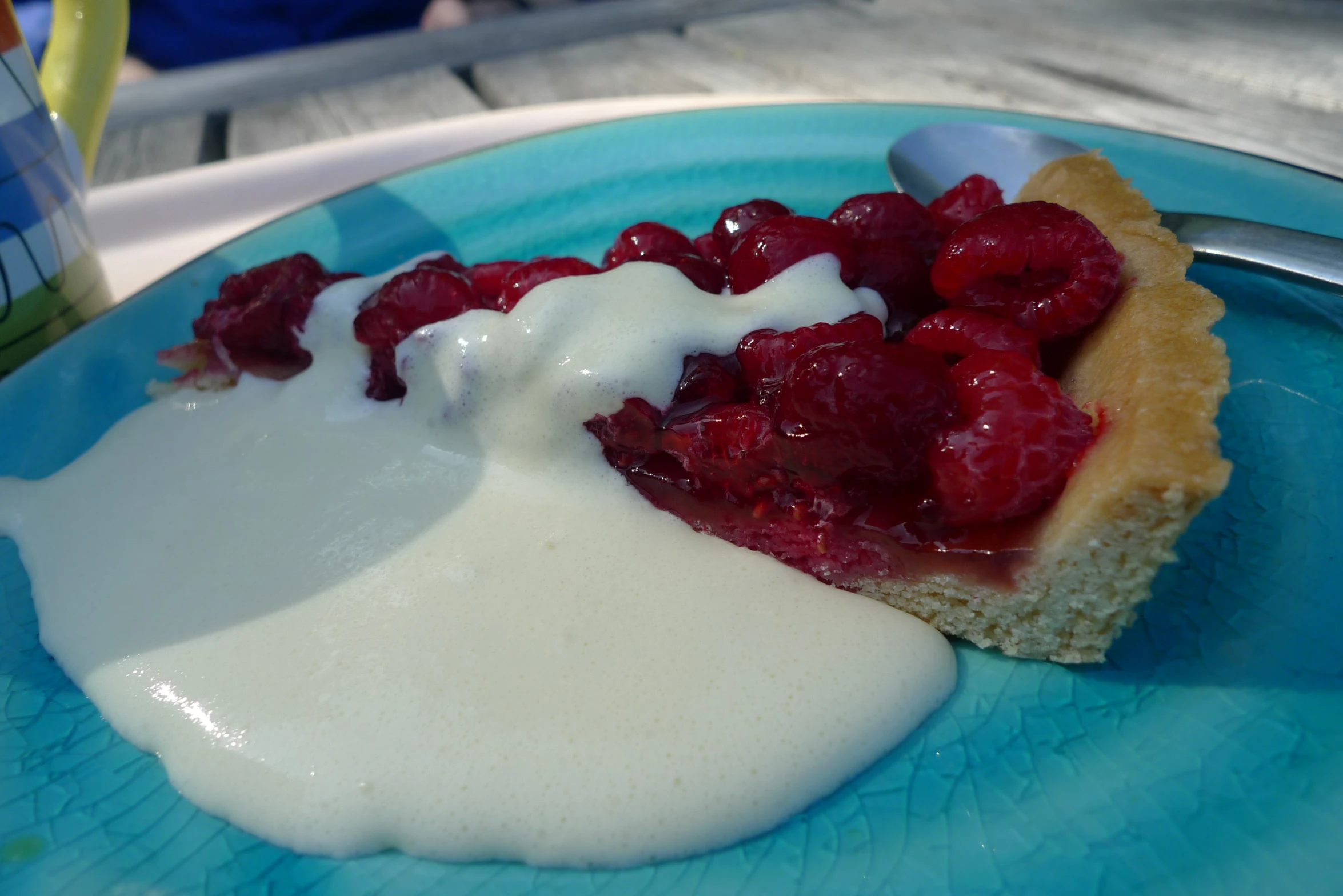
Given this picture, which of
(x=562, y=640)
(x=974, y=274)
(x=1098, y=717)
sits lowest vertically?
(x=562, y=640)

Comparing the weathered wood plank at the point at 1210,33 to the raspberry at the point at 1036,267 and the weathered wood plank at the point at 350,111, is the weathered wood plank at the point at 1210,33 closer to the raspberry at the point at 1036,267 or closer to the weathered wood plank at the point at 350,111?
the raspberry at the point at 1036,267

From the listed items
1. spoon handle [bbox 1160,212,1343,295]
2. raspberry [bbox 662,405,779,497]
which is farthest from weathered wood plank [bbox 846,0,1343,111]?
raspberry [bbox 662,405,779,497]

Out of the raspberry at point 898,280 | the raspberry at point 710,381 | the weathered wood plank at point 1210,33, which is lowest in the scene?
the raspberry at point 710,381

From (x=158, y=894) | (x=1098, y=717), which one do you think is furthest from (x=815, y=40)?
(x=158, y=894)

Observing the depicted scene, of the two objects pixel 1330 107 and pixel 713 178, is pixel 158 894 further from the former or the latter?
pixel 1330 107

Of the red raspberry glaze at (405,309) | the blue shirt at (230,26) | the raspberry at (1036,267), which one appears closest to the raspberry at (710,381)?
the raspberry at (1036,267)

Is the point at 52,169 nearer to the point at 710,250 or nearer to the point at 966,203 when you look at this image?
the point at 710,250

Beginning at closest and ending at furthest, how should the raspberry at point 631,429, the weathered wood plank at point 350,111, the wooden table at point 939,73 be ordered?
the raspberry at point 631,429 → the wooden table at point 939,73 → the weathered wood plank at point 350,111
